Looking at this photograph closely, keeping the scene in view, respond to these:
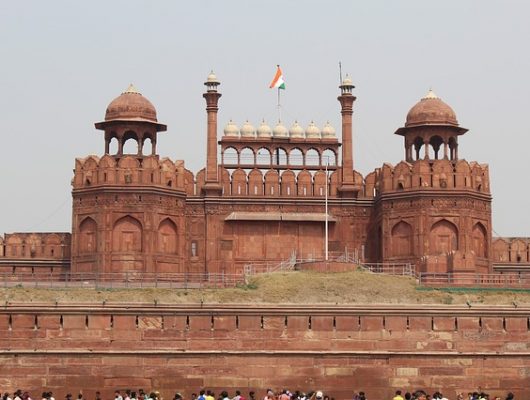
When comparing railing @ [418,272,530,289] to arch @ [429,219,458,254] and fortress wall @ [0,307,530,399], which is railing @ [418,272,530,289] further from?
fortress wall @ [0,307,530,399]

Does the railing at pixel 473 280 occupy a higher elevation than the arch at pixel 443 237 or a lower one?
lower

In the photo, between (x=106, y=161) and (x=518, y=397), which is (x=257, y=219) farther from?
(x=518, y=397)

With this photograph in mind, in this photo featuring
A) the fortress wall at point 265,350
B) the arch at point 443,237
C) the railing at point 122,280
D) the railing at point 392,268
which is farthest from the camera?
the arch at point 443,237

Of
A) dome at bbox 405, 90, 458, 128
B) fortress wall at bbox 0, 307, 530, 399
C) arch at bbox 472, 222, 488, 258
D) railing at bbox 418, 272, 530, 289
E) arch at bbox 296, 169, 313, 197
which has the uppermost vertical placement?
dome at bbox 405, 90, 458, 128

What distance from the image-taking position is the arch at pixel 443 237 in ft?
174

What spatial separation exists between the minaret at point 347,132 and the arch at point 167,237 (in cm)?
725

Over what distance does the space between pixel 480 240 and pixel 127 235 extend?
556 inches

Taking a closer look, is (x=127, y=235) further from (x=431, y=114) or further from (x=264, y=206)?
(x=431, y=114)

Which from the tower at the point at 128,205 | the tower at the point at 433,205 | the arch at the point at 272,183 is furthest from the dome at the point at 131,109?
the tower at the point at 433,205

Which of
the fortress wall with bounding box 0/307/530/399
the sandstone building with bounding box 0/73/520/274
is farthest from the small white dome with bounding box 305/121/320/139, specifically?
the fortress wall with bounding box 0/307/530/399

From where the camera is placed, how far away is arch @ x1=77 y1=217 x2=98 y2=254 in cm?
5291

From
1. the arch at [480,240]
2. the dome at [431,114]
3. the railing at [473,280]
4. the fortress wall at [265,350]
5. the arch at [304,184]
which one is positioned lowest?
the fortress wall at [265,350]

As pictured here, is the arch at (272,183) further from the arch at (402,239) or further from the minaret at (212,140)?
the arch at (402,239)

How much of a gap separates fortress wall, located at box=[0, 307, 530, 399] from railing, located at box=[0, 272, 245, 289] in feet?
9.39
